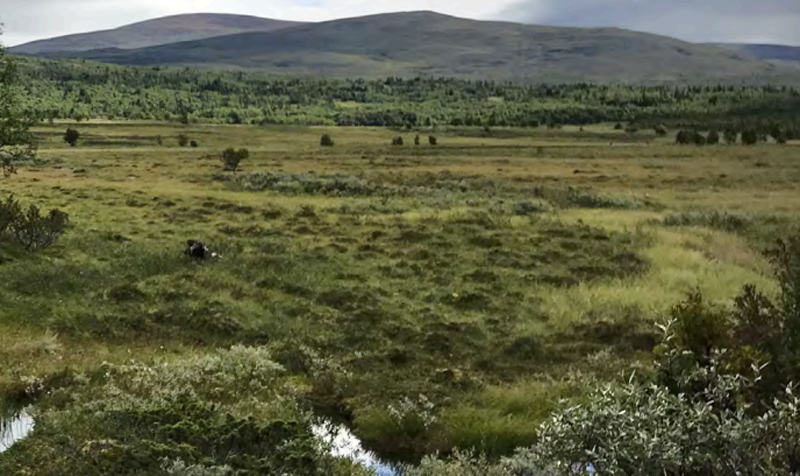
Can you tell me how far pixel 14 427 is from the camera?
519 inches

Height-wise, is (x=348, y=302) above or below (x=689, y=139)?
below

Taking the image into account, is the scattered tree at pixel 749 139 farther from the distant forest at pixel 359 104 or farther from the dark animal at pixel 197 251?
the dark animal at pixel 197 251

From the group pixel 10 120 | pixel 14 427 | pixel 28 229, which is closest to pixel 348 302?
pixel 14 427

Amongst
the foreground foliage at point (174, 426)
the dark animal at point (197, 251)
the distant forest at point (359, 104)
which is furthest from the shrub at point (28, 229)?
the distant forest at point (359, 104)

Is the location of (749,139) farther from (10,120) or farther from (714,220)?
(10,120)

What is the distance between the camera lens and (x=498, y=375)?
16219mm

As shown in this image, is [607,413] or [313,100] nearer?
[607,413]

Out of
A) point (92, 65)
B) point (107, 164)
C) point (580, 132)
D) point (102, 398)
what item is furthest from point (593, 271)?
point (92, 65)

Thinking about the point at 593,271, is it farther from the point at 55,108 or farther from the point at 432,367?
the point at 55,108

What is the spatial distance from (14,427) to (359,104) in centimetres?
14799

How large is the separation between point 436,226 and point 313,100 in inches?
5239

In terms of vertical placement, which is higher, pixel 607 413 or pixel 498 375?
pixel 607 413

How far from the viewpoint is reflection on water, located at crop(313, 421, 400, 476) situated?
1292 cm

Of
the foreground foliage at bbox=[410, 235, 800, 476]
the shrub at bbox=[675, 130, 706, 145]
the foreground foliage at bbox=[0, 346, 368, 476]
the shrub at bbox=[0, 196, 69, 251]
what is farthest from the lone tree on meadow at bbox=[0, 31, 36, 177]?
the shrub at bbox=[675, 130, 706, 145]
